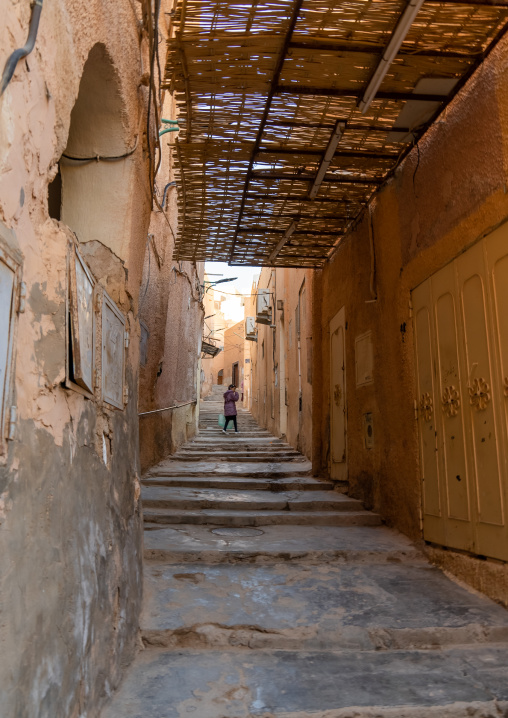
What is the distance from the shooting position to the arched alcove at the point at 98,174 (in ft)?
11.1

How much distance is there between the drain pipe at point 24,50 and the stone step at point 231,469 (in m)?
6.41

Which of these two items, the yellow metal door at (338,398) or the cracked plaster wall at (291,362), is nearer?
the yellow metal door at (338,398)

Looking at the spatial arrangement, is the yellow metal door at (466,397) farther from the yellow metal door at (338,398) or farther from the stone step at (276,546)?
the yellow metal door at (338,398)

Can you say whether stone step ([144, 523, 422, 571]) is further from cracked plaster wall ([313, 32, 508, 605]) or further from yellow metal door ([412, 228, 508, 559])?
yellow metal door ([412, 228, 508, 559])

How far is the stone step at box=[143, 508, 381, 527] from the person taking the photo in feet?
18.2

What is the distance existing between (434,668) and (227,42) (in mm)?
3754

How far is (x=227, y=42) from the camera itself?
3430 mm

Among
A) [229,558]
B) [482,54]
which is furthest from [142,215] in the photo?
[229,558]

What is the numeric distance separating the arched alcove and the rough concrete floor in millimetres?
2304

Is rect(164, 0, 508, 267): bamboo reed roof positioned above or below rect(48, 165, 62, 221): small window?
above

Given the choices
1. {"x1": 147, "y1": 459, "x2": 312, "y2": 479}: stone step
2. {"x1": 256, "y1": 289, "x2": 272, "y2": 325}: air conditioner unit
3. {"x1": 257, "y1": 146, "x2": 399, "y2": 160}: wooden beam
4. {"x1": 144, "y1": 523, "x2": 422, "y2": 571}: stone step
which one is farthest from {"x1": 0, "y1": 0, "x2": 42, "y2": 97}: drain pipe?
{"x1": 256, "y1": 289, "x2": 272, "y2": 325}: air conditioner unit

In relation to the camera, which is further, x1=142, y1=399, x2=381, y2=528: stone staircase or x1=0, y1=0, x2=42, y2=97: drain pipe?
x1=142, y1=399, x2=381, y2=528: stone staircase

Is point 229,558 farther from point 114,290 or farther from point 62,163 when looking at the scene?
Answer: point 62,163

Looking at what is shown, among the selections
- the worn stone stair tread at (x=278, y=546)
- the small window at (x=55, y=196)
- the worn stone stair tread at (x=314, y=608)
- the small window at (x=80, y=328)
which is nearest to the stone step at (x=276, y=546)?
the worn stone stair tread at (x=278, y=546)
